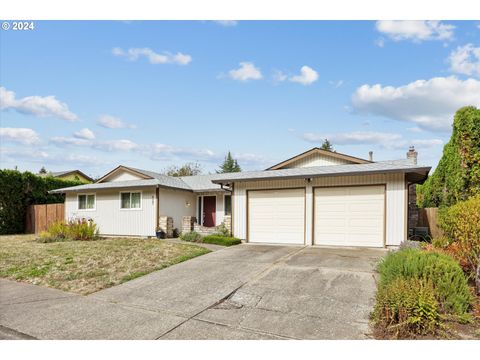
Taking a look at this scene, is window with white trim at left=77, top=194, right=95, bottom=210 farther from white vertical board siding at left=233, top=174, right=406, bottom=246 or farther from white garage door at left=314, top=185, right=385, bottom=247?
white garage door at left=314, top=185, right=385, bottom=247

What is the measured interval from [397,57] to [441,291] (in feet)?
27.4

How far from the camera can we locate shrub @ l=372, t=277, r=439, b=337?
454 centimetres

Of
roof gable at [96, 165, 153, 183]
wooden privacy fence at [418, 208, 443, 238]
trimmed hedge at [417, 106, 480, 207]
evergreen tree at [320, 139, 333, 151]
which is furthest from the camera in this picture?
evergreen tree at [320, 139, 333, 151]

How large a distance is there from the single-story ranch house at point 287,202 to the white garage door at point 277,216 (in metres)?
0.04

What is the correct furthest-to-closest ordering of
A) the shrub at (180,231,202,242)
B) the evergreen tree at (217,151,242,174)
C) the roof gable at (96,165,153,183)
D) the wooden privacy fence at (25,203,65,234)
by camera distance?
the evergreen tree at (217,151,242,174)
the wooden privacy fence at (25,203,65,234)
the roof gable at (96,165,153,183)
the shrub at (180,231,202,242)

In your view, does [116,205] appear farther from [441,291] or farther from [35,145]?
[441,291]

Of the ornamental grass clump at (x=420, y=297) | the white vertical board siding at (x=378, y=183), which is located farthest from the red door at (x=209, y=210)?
the ornamental grass clump at (x=420, y=297)

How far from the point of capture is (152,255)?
35.2 ft

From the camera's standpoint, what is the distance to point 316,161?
51.5ft

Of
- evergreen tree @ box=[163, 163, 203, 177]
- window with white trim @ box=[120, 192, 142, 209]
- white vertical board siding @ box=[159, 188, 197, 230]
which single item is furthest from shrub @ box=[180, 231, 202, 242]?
evergreen tree @ box=[163, 163, 203, 177]

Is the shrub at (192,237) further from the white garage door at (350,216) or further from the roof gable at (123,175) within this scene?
the white garage door at (350,216)

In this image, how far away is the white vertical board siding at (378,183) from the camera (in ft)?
37.0

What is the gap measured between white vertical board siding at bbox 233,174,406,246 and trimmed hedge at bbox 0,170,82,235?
1538 centimetres
